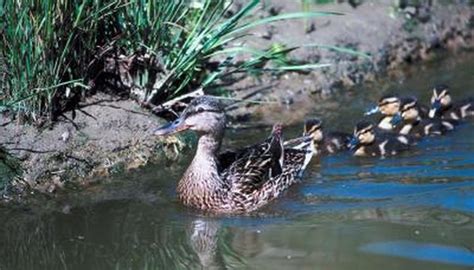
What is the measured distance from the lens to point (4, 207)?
6.66 metres

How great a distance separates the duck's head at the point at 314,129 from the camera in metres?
7.73

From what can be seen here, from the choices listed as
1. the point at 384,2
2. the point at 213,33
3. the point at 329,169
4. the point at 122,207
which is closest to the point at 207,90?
the point at 213,33

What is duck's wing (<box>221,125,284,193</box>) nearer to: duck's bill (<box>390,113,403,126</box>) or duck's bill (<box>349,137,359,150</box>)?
duck's bill (<box>349,137,359,150</box>)

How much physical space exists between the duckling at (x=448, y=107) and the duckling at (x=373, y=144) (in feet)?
2.18

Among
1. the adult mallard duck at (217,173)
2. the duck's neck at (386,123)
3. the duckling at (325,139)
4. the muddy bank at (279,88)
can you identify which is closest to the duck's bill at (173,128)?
the adult mallard duck at (217,173)

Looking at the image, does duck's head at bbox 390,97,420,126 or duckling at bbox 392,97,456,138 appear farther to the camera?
duck's head at bbox 390,97,420,126

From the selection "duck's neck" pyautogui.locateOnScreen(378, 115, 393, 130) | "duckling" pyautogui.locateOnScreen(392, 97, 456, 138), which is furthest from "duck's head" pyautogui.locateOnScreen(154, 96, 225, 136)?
"duck's neck" pyautogui.locateOnScreen(378, 115, 393, 130)

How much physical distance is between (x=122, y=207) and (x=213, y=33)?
5.41 feet

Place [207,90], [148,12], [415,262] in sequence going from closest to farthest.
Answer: [415,262]
[148,12]
[207,90]

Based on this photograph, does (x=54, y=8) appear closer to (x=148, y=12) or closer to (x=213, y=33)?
(x=148, y=12)

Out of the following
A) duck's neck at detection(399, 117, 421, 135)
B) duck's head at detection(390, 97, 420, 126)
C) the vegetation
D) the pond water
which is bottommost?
the pond water

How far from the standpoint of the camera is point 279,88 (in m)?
8.98

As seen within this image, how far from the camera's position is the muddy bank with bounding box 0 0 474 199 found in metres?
7.12

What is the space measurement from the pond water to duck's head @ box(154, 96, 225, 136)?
0.50 meters
